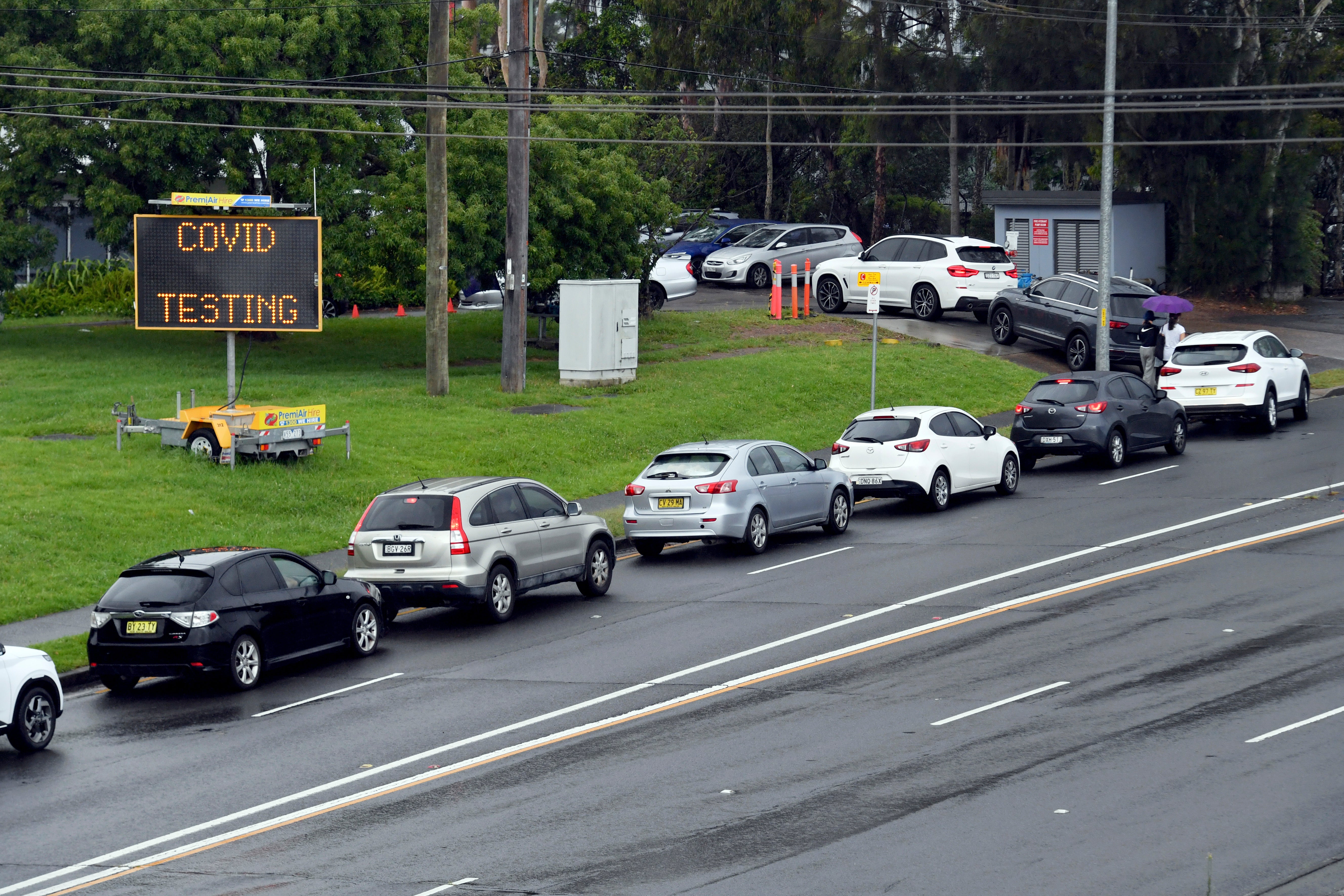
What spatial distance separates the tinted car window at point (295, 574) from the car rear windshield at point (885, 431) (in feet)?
33.3

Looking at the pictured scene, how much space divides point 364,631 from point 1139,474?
14.7 meters

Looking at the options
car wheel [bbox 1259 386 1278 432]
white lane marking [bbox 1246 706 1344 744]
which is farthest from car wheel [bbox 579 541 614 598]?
car wheel [bbox 1259 386 1278 432]

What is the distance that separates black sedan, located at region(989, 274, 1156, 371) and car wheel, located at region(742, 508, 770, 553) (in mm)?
14464

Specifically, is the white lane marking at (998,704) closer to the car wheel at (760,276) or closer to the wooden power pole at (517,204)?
the wooden power pole at (517,204)

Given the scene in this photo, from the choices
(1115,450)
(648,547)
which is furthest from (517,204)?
(1115,450)

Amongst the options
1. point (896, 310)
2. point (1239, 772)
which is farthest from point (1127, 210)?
point (1239, 772)

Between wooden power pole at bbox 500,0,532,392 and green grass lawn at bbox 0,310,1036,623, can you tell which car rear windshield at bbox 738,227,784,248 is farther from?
wooden power pole at bbox 500,0,532,392

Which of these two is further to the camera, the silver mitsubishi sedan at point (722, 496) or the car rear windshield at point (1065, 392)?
the car rear windshield at point (1065, 392)

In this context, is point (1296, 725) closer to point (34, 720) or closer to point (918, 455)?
point (34, 720)

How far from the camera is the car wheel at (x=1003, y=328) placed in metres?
36.9

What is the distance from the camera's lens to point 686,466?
827 inches

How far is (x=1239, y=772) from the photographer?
11.0 m

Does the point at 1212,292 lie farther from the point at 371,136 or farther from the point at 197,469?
the point at 197,469

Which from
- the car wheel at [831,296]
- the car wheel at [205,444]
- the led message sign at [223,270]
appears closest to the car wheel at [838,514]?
the led message sign at [223,270]
